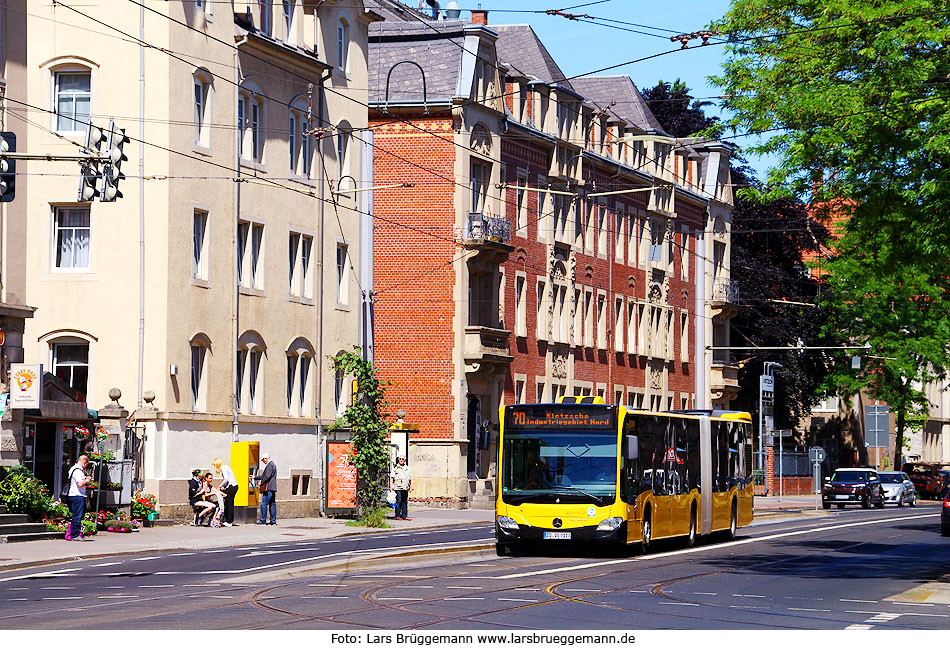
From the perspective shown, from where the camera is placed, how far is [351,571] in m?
22.9

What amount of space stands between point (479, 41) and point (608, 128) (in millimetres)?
13681

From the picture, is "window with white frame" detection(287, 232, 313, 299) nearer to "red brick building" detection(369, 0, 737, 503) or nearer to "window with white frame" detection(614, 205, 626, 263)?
"red brick building" detection(369, 0, 737, 503)

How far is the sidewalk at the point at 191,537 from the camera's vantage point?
1074 inches

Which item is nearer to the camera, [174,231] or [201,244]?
[174,231]

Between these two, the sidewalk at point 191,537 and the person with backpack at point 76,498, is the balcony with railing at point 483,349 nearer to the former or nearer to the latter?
the sidewalk at point 191,537

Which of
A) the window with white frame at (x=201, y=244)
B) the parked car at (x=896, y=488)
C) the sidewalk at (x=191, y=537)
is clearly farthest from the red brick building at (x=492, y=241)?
the window with white frame at (x=201, y=244)

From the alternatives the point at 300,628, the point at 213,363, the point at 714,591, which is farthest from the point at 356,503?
the point at 300,628

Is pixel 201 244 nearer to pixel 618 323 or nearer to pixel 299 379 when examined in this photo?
pixel 299 379

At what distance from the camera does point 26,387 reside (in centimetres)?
3288

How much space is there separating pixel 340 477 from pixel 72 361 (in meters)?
7.26

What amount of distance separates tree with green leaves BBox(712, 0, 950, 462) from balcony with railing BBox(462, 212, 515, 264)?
28345 millimetres

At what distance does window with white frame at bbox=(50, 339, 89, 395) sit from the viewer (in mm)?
39719

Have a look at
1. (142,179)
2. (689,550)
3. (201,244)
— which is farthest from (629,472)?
(201,244)

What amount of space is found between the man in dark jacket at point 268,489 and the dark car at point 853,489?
31567 mm
